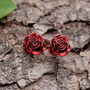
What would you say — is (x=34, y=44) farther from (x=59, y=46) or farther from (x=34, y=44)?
(x=59, y=46)

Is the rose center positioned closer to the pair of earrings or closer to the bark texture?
the pair of earrings

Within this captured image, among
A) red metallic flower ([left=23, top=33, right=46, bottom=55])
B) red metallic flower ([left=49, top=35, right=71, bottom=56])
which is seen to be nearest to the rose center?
red metallic flower ([left=23, top=33, right=46, bottom=55])

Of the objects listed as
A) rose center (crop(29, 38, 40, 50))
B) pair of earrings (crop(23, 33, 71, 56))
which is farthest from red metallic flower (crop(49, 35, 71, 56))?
rose center (crop(29, 38, 40, 50))

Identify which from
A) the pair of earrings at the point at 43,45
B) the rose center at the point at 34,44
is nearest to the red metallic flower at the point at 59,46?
the pair of earrings at the point at 43,45

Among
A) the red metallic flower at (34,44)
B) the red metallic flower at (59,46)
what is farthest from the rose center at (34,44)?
the red metallic flower at (59,46)

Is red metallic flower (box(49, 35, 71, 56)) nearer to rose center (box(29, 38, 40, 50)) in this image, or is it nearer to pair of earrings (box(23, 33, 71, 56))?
pair of earrings (box(23, 33, 71, 56))

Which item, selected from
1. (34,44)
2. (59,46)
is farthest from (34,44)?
(59,46)

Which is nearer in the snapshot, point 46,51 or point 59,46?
point 59,46

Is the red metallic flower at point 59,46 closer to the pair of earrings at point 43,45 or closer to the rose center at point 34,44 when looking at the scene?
the pair of earrings at point 43,45
